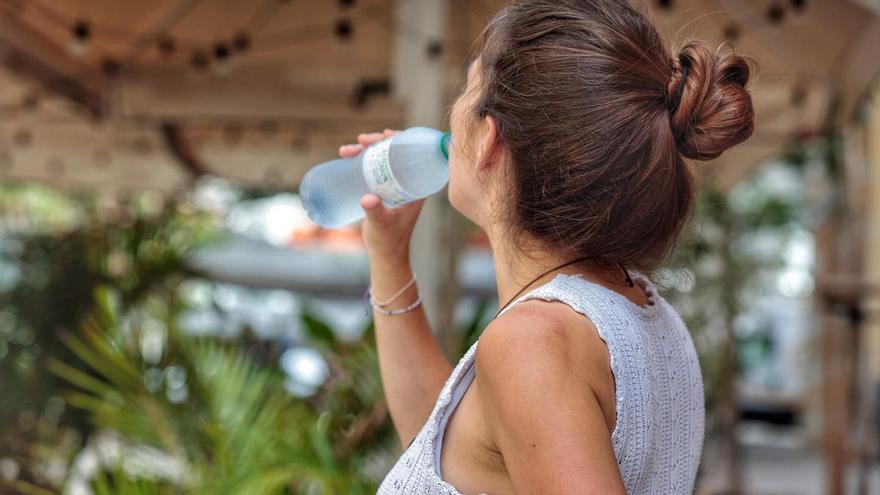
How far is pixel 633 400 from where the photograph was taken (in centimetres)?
91

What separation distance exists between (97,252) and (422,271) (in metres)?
2.11

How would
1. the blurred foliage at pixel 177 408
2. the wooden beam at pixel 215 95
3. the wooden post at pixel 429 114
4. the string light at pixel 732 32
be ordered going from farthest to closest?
1. the wooden beam at pixel 215 95
2. the string light at pixel 732 32
3. the wooden post at pixel 429 114
4. the blurred foliage at pixel 177 408

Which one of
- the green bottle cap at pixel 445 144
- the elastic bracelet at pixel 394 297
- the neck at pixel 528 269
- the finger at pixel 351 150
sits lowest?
the elastic bracelet at pixel 394 297

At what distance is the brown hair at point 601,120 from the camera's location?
91cm

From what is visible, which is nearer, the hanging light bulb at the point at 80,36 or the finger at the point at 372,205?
the finger at the point at 372,205

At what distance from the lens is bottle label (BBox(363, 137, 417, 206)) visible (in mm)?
1201

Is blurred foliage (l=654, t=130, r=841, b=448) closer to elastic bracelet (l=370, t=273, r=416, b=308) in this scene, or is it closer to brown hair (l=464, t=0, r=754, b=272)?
brown hair (l=464, t=0, r=754, b=272)

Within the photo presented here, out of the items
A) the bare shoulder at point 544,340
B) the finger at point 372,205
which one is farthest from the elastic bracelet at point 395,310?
the bare shoulder at point 544,340

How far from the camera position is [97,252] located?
17.2 ft

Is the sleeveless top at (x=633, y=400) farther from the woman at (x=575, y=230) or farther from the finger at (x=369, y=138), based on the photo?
the finger at (x=369, y=138)

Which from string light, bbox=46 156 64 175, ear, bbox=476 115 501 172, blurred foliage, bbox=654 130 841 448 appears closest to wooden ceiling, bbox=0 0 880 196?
blurred foliage, bbox=654 130 841 448

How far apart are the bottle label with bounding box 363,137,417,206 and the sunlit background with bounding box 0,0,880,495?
0.31 metres

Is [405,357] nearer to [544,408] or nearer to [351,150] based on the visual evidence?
[351,150]

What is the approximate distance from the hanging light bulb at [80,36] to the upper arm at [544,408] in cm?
405
